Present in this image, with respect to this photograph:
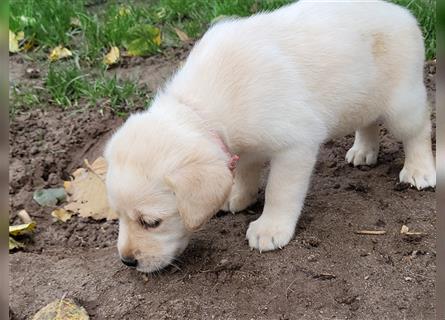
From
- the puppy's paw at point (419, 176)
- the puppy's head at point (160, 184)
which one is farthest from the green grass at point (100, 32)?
the puppy's head at point (160, 184)

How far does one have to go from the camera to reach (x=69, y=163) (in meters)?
4.84

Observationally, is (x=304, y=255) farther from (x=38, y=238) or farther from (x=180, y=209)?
(x=38, y=238)

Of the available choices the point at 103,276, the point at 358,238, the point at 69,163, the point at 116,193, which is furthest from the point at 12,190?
the point at 358,238

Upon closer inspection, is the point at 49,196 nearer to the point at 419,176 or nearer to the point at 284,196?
the point at 284,196

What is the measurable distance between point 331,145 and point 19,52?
339 cm

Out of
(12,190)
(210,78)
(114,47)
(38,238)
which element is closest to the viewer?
(210,78)

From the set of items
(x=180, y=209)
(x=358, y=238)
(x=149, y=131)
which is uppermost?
(x=149, y=131)

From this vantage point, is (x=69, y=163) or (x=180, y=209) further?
(x=69, y=163)

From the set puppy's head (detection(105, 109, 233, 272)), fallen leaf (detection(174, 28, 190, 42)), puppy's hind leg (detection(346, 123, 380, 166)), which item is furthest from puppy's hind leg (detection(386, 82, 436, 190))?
fallen leaf (detection(174, 28, 190, 42))

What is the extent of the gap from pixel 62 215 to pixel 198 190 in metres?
1.68

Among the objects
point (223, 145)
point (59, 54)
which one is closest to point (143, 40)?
point (59, 54)

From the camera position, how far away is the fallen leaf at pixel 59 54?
620cm

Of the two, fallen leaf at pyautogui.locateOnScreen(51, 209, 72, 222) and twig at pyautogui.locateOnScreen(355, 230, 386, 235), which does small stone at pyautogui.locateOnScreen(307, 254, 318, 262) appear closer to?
twig at pyautogui.locateOnScreen(355, 230, 386, 235)

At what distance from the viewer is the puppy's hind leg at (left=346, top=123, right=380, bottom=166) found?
14.2ft
